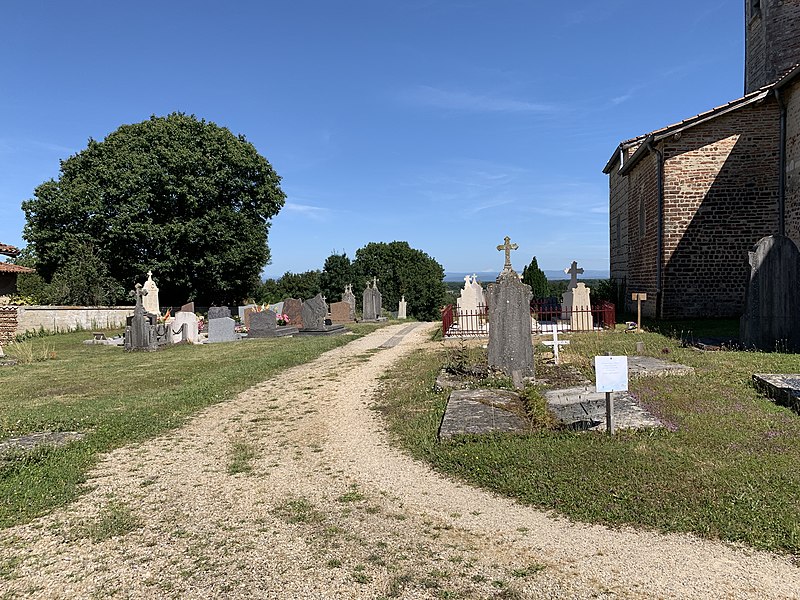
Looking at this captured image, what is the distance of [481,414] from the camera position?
21.3 ft

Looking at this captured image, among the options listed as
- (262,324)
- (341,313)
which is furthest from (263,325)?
(341,313)

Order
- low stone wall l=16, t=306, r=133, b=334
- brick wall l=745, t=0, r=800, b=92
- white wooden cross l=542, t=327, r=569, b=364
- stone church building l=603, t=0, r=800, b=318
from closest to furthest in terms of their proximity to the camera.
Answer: white wooden cross l=542, t=327, r=569, b=364 → stone church building l=603, t=0, r=800, b=318 → brick wall l=745, t=0, r=800, b=92 → low stone wall l=16, t=306, r=133, b=334

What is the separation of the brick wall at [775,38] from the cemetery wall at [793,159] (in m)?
5.67

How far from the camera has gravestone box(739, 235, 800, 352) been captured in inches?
393

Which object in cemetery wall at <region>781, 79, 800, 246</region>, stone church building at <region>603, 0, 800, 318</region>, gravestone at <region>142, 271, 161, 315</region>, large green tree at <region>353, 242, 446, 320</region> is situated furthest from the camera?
large green tree at <region>353, 242, 446, 320</region>

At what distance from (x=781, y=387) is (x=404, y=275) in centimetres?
4991

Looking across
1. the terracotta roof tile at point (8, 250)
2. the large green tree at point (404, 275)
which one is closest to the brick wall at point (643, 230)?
the terracotta roof tile at point (8, 250)

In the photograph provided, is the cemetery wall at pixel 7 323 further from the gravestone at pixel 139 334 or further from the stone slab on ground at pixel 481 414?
the stone slab on ground at pixel 481 414

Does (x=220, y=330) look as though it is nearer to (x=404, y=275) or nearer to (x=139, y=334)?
(x=139, y=334)

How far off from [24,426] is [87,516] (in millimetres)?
3425

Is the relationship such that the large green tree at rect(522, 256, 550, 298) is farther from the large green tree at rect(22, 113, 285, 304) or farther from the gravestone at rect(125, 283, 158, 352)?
the gravestone at rect(125, 283, 158, 352)

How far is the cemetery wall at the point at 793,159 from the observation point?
14.4 m

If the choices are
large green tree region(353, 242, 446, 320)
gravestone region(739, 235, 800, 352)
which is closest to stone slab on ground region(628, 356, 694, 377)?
gravestone region(739, 235, 800, 352)

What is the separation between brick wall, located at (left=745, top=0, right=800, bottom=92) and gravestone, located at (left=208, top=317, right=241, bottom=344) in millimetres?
21390
